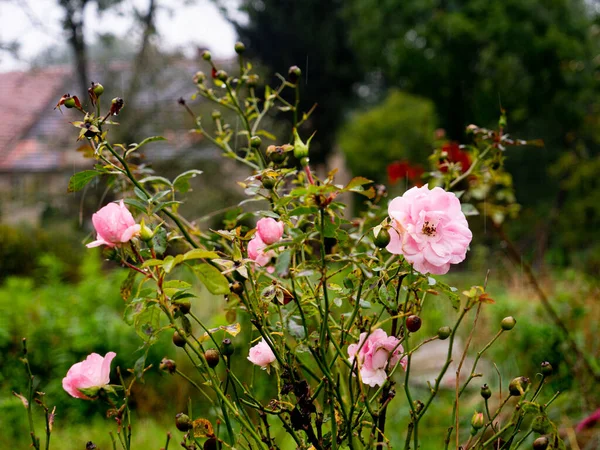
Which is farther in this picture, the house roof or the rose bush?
the house roof

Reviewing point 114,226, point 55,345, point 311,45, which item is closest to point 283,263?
point 114,226

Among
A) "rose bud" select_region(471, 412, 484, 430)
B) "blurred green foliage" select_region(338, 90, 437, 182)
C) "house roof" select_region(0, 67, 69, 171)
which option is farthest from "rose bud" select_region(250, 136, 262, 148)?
"house roof" select_region(0, 67, 69, 171)

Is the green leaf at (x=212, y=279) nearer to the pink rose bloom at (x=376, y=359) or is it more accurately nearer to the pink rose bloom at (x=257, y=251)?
the pink rose bloom at (x=257, y=251)

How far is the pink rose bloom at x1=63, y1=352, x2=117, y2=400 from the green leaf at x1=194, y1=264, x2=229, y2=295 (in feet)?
0.60

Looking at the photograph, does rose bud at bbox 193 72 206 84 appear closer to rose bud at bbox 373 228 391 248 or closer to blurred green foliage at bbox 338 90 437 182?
rose bud at bbox 373 228 391 248

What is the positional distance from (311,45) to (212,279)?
11.3 metres

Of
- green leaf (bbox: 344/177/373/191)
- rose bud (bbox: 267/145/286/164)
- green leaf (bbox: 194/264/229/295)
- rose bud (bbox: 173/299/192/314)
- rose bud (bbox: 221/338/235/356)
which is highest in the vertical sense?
rose bud (bbox: 267/145/286/164)

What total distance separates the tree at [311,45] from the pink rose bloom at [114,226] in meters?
10.6

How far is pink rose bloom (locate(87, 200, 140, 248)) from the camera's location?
1.96 feet

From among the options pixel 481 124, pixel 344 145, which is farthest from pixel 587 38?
pixel 344 145

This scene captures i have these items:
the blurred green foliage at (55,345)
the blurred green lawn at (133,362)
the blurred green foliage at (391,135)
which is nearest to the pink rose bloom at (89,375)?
the blurred green lawn at (133,362)

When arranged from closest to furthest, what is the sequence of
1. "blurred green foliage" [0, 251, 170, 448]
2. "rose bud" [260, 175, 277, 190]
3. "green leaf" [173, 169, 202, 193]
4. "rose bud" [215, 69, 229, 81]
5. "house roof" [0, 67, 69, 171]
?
1. "rose bud" [260, 175, 277, 190]
2. "green leaf" [173, 169, 202, 193]
3. "rose bud" [215, 69, 229, 81]
4. "blurred green foliage" [0, 251, 170, 448]
5. "house roof" [0, 67, 69, 171]

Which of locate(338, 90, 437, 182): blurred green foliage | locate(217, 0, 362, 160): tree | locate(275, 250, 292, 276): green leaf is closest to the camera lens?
locate(275, 250, 292, 276): green leaf

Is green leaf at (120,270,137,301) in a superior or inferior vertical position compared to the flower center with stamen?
inferior
